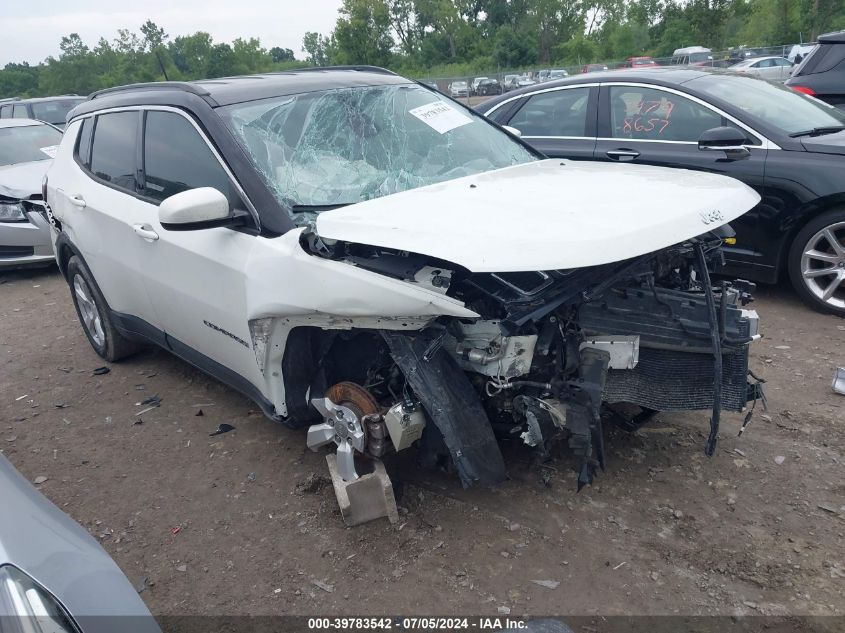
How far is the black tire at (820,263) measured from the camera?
15.9 ft

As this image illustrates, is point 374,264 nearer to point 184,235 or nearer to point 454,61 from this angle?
point 184,235

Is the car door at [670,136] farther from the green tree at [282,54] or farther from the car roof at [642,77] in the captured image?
the green tree at [282,54]

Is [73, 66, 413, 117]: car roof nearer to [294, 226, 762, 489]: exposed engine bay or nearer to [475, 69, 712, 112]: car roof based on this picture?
[294, 226, 762, 489]: exposed engine bay

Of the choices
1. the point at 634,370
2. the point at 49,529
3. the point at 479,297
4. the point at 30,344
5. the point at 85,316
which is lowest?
the point at 30,344

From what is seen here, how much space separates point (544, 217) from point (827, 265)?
3408 mm

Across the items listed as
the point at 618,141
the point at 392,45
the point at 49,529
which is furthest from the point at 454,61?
the point at 49,529

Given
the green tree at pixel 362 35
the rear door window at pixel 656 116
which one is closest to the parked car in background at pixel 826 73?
the rear door window at pixel 656 116

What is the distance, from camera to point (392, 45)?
7206cm

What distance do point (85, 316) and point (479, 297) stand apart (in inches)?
144

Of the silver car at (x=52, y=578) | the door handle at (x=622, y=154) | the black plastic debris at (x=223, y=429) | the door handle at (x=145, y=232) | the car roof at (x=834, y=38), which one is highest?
the car roof at (x=834, y=38)

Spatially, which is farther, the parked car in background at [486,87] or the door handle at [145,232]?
the parked car in background at [486,87]

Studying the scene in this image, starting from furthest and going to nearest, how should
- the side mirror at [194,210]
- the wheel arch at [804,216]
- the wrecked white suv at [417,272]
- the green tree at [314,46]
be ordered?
the green tree at [314,46] < the wheel arch at [804,216] < the side mirror at [194,210] < the wrecked white suv at [417,272]

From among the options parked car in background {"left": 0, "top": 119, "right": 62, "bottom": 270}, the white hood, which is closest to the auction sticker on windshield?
the white hood

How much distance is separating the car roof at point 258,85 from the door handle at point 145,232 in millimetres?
717
